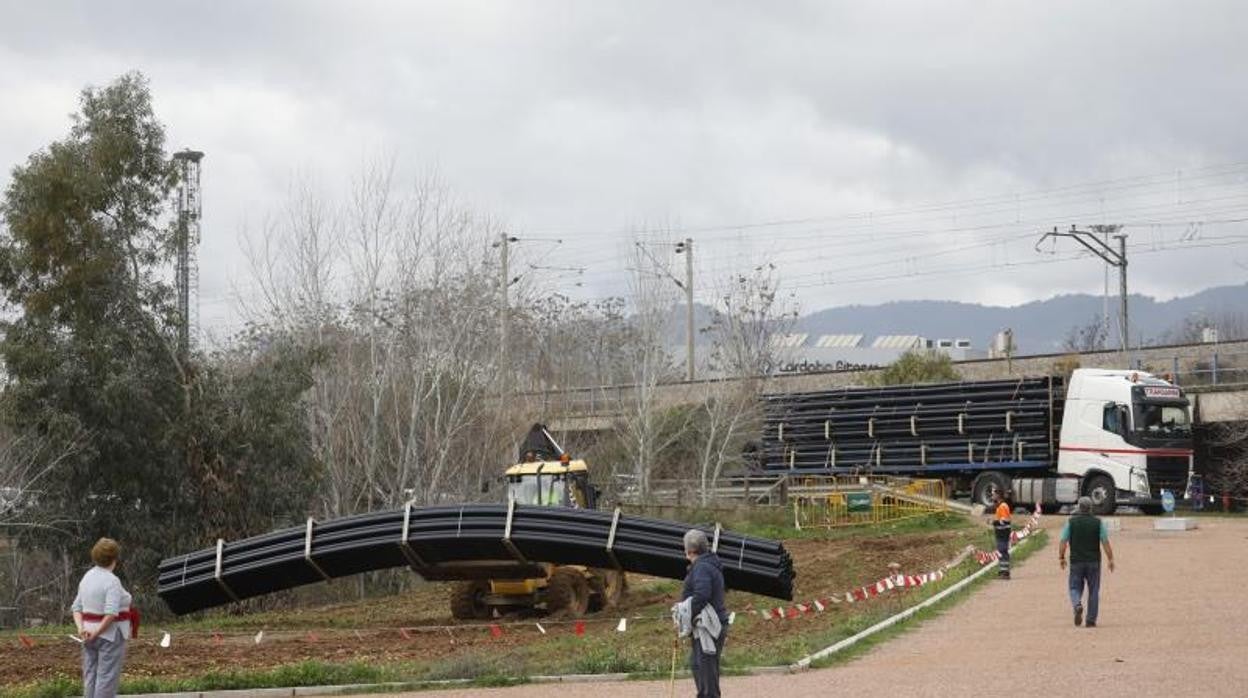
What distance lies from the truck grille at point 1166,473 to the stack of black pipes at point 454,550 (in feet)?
86.7

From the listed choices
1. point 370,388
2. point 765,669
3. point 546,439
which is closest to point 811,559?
point 546,439

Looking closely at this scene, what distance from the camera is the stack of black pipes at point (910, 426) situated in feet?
169

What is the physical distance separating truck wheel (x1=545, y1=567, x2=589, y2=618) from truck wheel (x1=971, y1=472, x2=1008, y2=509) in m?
27.1

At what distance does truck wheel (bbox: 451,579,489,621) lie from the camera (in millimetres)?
27066

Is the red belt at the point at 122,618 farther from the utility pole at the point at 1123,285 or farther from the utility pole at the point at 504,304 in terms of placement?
the utility pole at the point at 1123,285

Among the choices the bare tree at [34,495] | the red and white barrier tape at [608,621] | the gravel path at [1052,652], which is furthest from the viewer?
the bare tree at [34,495]

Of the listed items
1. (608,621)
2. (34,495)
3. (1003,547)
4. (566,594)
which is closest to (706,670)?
(608,621)

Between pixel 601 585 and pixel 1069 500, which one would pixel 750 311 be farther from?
pixel 601 585

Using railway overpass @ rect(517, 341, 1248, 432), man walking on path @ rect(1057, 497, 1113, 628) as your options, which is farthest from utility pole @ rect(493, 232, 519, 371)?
man walking on path @ rect(1057, 497, 1113, 628)

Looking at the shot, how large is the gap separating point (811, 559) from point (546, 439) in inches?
422

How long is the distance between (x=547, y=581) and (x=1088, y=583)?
30.1 feet

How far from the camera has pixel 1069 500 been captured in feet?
164

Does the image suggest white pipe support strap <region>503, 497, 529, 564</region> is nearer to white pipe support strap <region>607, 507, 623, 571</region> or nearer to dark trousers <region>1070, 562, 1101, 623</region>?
white pipe support strap <region>607, 507, 623, 571</region>

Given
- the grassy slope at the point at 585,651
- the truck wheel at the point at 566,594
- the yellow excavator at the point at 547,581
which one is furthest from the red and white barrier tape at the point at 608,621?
the yellow excavator at the point at 547,581
